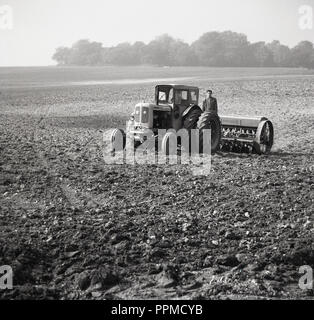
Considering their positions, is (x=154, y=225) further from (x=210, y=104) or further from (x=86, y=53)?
(x=86, y=53)

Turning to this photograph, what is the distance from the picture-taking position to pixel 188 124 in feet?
47.5

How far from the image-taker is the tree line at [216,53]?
85250 mm

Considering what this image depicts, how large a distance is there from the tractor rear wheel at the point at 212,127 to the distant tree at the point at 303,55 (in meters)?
68.6

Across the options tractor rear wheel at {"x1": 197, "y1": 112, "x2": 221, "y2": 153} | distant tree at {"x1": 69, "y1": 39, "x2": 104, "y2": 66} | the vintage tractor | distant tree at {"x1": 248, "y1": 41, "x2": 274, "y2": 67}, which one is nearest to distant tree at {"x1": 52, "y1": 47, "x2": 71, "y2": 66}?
distant tree at {"x1": 69, "y1": 39, "x2": 104, "y2": 66}

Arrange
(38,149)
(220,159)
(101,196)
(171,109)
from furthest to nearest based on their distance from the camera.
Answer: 1. (38,149)
2. (171,109)
3. (220,159)
4. (101,196)

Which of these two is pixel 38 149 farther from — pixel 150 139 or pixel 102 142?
pixel 150 139

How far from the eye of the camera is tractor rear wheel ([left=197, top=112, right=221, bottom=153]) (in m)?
13.8

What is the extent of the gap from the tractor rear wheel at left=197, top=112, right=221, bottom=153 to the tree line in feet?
225

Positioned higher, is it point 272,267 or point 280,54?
point 280,54

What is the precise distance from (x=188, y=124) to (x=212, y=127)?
75 centimetres

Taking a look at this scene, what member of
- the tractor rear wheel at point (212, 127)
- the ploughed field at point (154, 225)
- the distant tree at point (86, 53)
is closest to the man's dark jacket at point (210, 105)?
the tractor rear wheel at point (212, 127)

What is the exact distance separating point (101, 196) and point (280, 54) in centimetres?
8001

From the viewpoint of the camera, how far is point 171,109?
14688 mm
